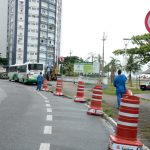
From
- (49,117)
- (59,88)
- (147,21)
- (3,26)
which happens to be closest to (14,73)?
(59,88)

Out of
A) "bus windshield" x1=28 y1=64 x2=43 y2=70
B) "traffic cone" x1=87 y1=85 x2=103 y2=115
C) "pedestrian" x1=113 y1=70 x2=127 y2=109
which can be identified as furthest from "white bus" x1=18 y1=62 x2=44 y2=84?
"traffic cone" x1=87 y1=85 x2=103 y2=115

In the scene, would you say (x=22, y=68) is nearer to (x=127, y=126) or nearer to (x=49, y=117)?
(x=49, y=117)

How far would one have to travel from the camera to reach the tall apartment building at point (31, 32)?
13225cm

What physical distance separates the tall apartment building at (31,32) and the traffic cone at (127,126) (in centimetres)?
12142

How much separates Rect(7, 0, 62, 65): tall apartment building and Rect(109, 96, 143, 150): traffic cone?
121416 millimetres

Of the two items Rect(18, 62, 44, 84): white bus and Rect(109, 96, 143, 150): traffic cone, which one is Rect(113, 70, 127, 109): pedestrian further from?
Rect(18, 62, 44, 84): white bus

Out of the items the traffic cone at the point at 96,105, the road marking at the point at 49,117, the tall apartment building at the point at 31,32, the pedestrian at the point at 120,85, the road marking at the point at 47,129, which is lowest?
the road marking at the point at 47,129

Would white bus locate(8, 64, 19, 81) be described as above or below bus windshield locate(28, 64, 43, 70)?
below

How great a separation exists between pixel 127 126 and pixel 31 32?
127 m

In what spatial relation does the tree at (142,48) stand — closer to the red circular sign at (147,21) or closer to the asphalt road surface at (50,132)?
the asphalt road surface at (50,132)

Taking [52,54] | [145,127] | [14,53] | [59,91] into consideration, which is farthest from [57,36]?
[145,127]

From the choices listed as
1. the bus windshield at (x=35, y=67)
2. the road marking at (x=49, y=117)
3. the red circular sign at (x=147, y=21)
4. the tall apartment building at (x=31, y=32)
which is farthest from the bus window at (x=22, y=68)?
the tall apartment building at (x=31, y=32)

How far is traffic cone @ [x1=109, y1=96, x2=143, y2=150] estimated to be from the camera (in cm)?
864

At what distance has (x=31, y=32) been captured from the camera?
134250 mm
